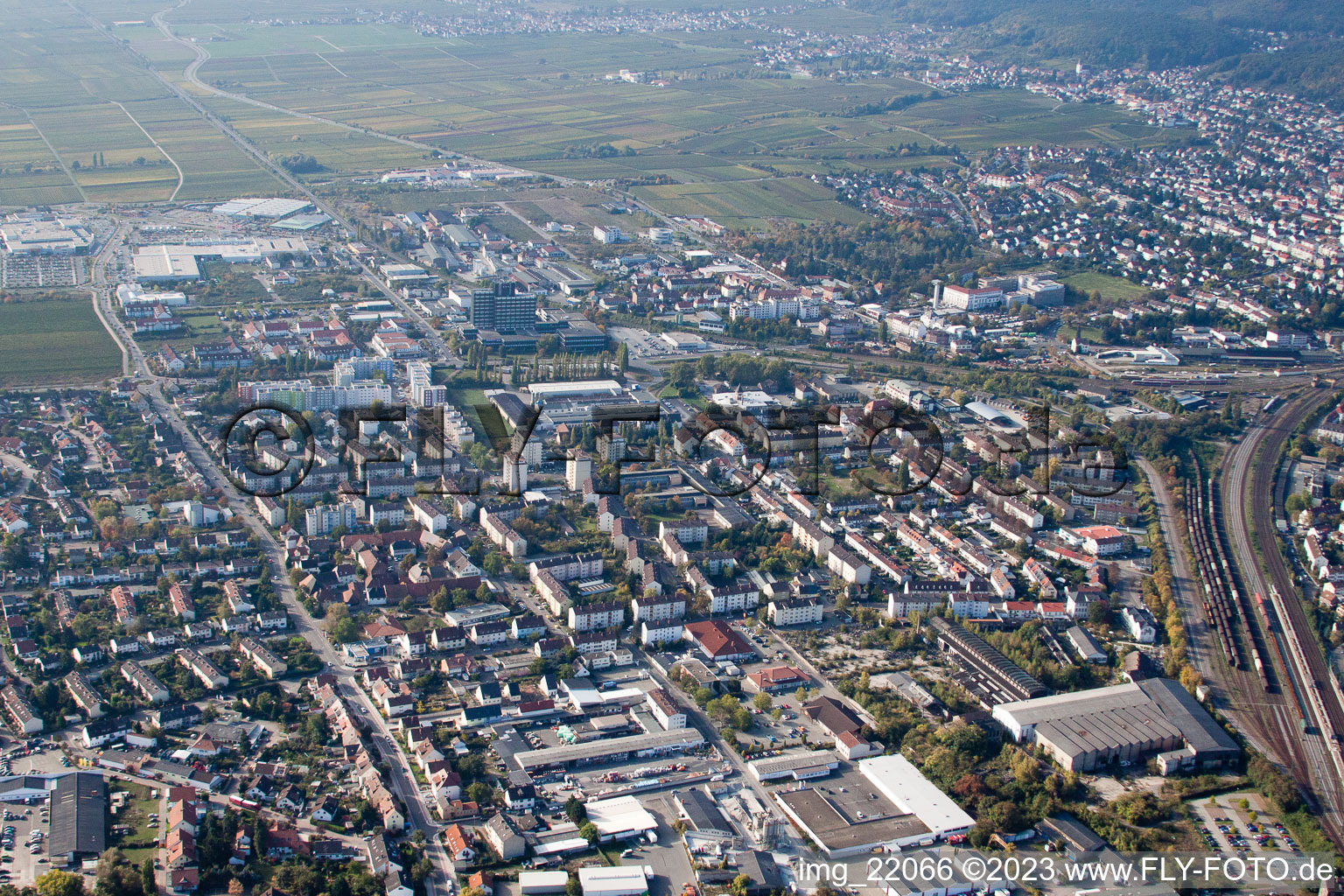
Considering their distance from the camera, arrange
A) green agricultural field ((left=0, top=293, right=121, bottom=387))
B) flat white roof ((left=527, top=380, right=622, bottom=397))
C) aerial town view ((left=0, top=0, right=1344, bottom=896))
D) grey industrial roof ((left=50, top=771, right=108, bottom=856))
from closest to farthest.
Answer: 1. grey industrial roof ((left=50, top=771, right=108, bottom=856))
2. aerial town view ((left=0, top=0, right=1344, bottom=896))
3. flat white roof ((left=527, top=380, right=622, bottom=397))
4. green agricultural field ((left=0, top=293, right=121, bottom=387))

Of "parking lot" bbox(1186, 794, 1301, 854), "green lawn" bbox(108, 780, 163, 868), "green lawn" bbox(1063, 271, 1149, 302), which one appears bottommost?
"parking lot" bbox(1186, 794, 1301, 854)

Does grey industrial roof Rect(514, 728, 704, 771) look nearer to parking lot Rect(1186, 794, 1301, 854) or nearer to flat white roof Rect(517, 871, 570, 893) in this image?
flat white roof Rect(517, 871, 570, 893)

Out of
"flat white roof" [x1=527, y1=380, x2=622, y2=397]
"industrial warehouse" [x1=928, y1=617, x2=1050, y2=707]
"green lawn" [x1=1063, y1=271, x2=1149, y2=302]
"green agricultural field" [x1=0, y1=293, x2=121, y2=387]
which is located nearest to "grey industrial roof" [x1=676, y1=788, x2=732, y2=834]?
"industrial warehouse" [x1=928, y1=617, x2=1050, y2=707]

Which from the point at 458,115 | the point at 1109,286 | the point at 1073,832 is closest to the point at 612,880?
the point at 1073,832

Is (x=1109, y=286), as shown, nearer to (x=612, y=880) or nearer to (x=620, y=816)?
(x=620, y=816)

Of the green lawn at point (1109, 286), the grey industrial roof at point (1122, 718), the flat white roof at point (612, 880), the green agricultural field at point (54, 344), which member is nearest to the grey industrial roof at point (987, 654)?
the grey industrial roof at point (1122, 718)

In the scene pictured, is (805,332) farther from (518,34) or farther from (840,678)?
(518,34)
